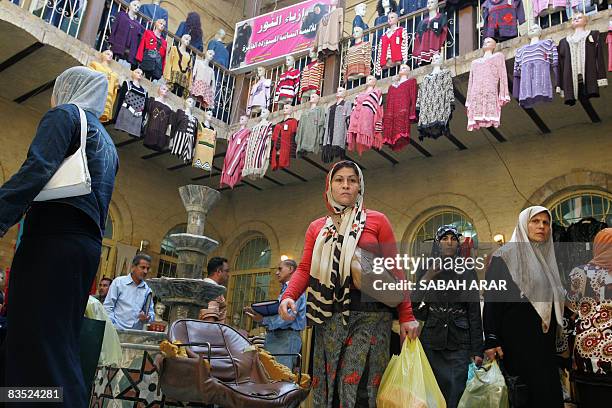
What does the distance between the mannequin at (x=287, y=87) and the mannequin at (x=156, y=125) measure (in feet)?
7.11

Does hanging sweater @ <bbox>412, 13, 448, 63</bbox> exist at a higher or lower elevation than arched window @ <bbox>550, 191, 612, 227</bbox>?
higher

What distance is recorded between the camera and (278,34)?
11.0m

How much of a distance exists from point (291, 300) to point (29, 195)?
1.24m

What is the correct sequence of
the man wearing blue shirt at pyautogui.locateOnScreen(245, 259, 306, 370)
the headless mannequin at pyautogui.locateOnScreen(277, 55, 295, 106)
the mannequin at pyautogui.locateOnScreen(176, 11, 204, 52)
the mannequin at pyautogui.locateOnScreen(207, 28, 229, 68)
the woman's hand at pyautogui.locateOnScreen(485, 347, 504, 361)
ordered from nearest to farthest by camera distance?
Answer: the woman's hand at pyautogui.locateOnScreen(485, 347, 504, 361) → the man wearing blue shirt at pyautogui.locateOnScreen(245, 259, 306, 370) → the headless mannequin at pyautogui.locateOnScreen(277, 55, 295, 106) → the mannequin at pyautogui.locateOnScreen(176, 11, 204, 52) → the mannequin at pyautogui.locateOnScreen(207, 28, 229, 68)

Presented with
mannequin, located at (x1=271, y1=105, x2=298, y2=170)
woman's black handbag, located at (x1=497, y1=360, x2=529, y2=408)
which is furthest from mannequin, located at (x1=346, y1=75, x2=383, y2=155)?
woman's black handbag, located at (x1=497, y1=360, x2=529, y2=408)

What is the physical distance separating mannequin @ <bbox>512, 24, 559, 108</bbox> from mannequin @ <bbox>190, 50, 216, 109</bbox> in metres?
5.68

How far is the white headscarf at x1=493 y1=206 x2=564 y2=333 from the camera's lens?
294 centimetres

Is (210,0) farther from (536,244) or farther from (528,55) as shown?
(536,244)

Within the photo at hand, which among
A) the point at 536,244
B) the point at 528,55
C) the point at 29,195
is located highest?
the point at 528,55

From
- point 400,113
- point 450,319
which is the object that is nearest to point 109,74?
point 400,113

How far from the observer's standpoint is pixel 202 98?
975 centimetres

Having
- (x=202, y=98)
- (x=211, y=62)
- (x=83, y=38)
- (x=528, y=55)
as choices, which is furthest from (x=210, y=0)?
(x=528, y=55)

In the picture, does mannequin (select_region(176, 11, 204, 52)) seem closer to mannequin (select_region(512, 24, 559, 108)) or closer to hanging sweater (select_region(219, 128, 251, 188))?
hanging sweater (select_region(219, 128, 251, 188))

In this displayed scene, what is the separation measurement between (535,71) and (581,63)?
0.53m
